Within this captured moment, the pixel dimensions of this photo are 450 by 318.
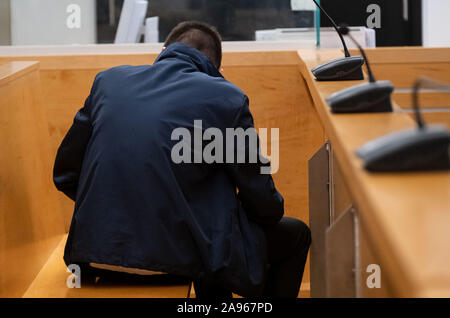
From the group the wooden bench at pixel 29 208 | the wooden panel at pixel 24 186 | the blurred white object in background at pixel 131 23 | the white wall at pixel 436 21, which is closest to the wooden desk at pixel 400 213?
the wooden bench at pixel 29 208

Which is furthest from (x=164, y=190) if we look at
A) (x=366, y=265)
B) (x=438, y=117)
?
(x=438, y=117)

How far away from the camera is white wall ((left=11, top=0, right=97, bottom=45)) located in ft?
10.3

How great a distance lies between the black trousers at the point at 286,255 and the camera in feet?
6.54

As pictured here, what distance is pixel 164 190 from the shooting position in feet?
5.33

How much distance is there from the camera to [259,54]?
271cm

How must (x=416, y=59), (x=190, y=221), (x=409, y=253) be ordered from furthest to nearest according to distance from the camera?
1. (x=416, y=59)
2. (x=190, y=221)
3. (x=409, y=253)

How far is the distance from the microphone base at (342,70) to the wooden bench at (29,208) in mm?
710

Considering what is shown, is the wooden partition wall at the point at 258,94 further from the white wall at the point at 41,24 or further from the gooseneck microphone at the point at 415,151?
the gooseneck microphone at the point at 415,151

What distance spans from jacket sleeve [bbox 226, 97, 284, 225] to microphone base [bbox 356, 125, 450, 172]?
0.79 metres

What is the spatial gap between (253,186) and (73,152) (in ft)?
1.67
